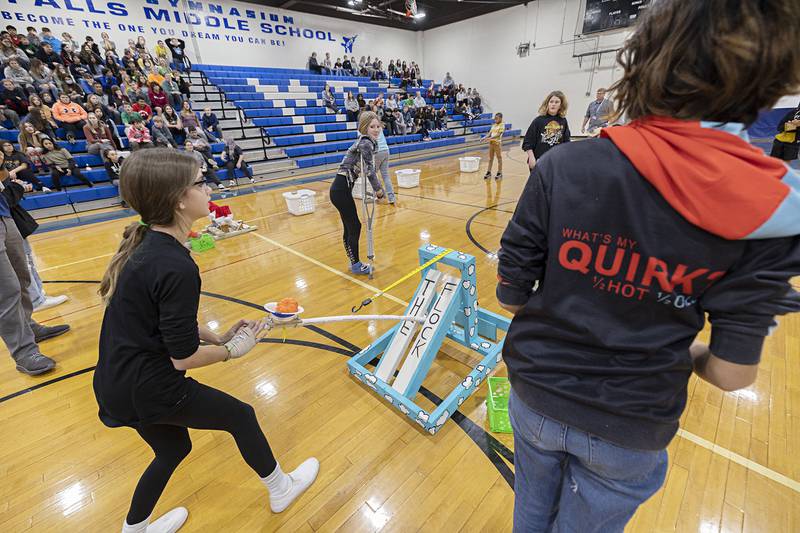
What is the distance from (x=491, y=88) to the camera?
17469 millimetres

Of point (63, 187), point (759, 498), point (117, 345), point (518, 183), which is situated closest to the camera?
point (117, 345)

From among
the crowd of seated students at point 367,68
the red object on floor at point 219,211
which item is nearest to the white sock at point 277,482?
the red object on floor at point 219,211

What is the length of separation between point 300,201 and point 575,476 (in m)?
5.76

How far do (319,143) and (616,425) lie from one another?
12303 mm

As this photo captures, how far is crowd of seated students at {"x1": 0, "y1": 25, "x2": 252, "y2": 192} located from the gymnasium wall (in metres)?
1.07

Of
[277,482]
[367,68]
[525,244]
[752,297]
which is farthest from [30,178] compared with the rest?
[367,68]

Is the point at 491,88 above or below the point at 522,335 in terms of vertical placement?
above

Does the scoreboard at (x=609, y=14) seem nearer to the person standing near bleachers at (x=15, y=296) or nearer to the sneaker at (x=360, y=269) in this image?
the sneaker at (x=360, y=269)

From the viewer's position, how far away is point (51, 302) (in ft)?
11.4

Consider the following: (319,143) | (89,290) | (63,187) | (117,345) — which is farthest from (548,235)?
(319,143)

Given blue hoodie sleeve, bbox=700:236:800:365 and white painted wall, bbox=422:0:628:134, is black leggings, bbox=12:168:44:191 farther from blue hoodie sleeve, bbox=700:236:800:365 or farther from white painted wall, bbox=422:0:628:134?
white painted wall, bbox=422:0:628:134

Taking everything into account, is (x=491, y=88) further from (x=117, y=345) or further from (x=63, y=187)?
(x=117, y=345)

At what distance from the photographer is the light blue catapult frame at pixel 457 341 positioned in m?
2.00

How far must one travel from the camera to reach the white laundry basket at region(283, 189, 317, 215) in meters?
5.90
